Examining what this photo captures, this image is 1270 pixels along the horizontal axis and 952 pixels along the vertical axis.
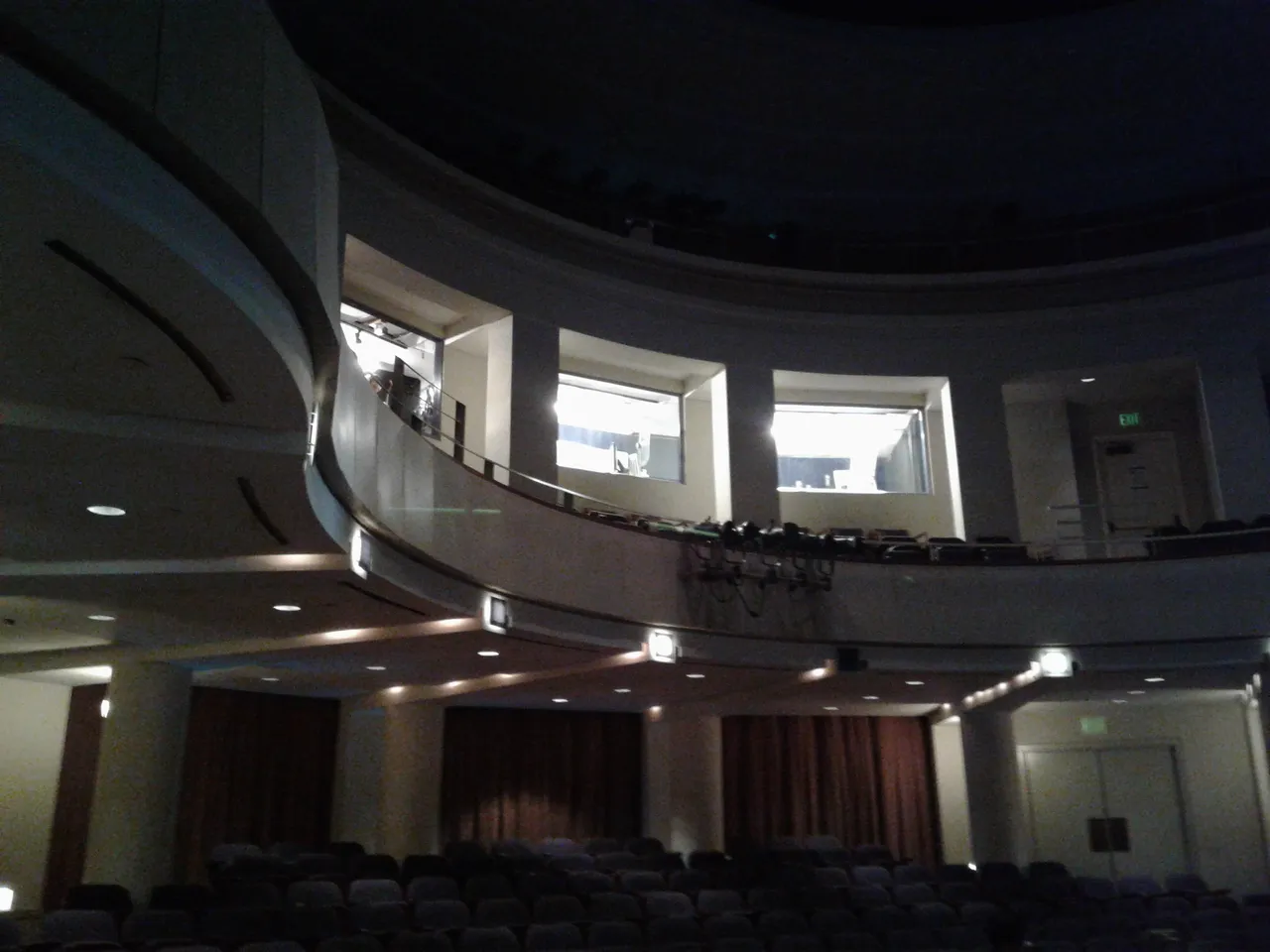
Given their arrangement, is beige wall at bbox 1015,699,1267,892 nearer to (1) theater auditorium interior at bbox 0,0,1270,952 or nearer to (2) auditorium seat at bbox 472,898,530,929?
(1) theater auditorium interior at bbox 0,0,1270,952

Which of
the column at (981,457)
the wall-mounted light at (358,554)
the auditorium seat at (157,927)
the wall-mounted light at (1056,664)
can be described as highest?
the column at (981,457)

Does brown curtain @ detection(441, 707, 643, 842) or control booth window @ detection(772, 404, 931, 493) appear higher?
control booth window @ detection(772, 404, 931, 493)

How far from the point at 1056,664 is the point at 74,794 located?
12.2m

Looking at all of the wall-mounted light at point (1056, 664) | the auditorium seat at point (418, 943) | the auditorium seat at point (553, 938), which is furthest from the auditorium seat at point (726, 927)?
the wall-mounted light at point (1056, 664)

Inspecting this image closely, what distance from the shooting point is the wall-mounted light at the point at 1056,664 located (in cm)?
1238

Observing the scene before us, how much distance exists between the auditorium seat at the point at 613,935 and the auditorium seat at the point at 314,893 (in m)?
2.43

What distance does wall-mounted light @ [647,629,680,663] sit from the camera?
11039 mm

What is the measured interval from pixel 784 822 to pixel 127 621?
431 inches

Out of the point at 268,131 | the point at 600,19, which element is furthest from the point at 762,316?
the point at 268,131

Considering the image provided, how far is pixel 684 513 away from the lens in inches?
628

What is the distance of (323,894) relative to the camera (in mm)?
9977

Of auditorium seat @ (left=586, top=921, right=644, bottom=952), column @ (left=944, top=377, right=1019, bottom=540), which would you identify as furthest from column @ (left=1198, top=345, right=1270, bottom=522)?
auditorium seat @ (left=586, top=921, right=644, bottom=952)

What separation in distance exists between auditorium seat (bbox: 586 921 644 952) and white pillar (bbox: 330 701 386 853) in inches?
209

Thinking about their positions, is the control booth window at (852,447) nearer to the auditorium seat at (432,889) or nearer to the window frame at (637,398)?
the window frame at (637,398)
